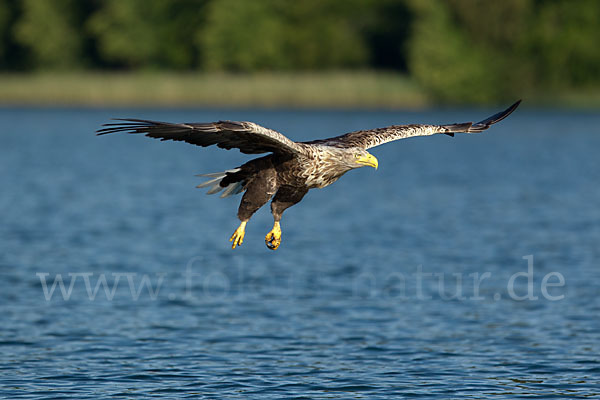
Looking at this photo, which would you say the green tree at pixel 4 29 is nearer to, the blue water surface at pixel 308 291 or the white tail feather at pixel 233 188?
the blue water surface at pixel 308 291

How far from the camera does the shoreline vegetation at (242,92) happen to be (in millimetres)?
62219

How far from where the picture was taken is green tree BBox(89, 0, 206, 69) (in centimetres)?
7431

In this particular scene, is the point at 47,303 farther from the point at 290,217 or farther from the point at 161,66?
the point at 161,66

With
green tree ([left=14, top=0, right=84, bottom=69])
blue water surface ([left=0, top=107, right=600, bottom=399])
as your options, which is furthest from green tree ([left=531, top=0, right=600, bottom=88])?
blue water surface ([left=0, top=107, right=600, bottom=399])

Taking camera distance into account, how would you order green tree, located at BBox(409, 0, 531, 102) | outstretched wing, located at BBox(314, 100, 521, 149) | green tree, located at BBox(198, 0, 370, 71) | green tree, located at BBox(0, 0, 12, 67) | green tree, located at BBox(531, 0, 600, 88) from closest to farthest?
1. outstretched wing, located at BBox(314, 100, 521, 149)
2. green tree, located at BBox(409, 0, 531, 102)
3. green tree, located at BBox(531, 0, 600, 88)
4. green tree, located at BBox(198, 0, 370, 71)
5. green tree, located at BBox(0, 0, 12, 67)

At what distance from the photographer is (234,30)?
72500mm

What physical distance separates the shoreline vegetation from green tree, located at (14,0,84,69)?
565 cm

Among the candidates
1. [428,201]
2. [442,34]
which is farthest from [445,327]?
[442,34]

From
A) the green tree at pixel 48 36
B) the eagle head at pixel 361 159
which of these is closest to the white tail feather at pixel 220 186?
the eagle head at pixel 361 159

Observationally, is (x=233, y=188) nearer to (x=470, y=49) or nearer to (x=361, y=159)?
(x=361, y=159)

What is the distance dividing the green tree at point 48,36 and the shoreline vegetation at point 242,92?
565cm

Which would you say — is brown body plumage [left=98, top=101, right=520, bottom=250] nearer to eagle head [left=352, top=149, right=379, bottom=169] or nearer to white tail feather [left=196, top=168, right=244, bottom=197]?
eagle head [left=352, top=149, right=379, bottom=169]

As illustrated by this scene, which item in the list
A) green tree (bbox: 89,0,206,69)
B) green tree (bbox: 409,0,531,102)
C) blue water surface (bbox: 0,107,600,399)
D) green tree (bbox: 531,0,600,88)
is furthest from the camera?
green tree (bbox: 89,0,206,69)

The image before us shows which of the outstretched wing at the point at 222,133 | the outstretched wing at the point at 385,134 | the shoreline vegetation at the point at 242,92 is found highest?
the shoreline vegetation at the point at 242,92
